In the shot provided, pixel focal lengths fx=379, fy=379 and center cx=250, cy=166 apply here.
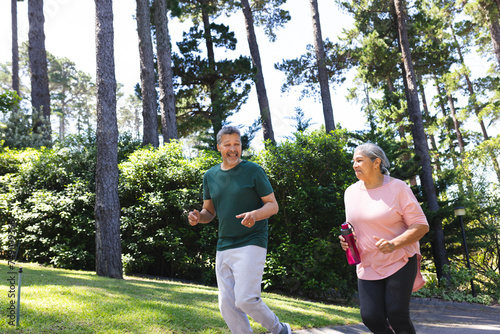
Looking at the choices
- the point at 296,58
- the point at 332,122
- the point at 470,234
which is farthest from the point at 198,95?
the point at 470,234

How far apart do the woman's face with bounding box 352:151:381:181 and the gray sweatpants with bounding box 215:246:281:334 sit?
1.03 m

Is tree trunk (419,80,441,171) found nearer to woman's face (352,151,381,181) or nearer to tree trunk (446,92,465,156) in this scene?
tree trunk (446,92,465,156)

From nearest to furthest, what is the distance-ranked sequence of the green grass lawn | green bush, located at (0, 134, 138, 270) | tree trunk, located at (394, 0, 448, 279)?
the green grass lawn < green bush, located at (0, 134, 138, 270) < tree trunk, located at (394, 0, 448, 279)

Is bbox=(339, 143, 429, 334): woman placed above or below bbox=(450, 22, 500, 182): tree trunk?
below

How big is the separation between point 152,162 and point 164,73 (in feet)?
16.8

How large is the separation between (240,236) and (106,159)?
21.6 ft

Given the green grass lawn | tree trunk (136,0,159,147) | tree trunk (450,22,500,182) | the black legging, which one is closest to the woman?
the black legging

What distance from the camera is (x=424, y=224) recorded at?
2787mm

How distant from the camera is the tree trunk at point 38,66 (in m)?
17.0

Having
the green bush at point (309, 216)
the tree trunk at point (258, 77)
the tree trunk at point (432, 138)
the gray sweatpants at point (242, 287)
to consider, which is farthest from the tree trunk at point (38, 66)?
the tree trunk at point (432, 138)

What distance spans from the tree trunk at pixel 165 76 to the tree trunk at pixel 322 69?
7250 mm

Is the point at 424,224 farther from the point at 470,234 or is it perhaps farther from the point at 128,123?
the point at 128,123

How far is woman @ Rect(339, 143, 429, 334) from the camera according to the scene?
107 inches

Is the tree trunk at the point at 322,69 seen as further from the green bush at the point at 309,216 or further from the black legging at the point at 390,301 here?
the black legging at the point at 390,301
